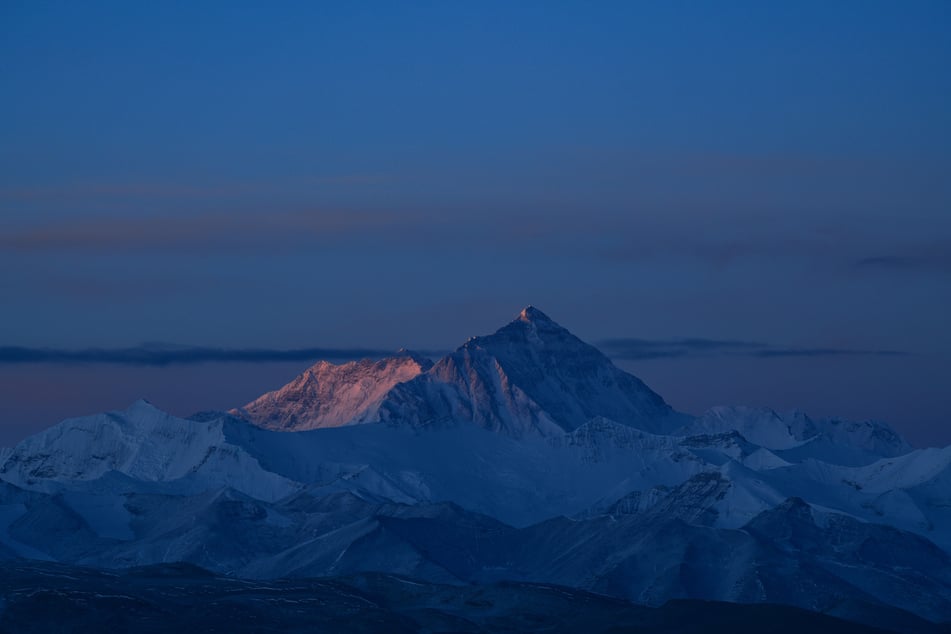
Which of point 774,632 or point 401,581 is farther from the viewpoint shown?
point 401,581

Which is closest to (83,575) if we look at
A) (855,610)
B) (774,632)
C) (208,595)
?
(208,595)

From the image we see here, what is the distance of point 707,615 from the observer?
17525 centimetres

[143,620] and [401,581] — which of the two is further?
[401,581]

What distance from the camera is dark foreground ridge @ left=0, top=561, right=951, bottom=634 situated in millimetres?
166375

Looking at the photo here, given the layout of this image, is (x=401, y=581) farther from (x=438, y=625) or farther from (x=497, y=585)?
(x=438, y=625)

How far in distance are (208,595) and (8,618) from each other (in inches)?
780

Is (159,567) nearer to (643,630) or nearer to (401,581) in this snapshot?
(401,581)

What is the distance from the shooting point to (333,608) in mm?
178750

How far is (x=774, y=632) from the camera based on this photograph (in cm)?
16588

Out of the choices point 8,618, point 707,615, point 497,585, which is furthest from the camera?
point 497,585

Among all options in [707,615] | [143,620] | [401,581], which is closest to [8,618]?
[143,620]

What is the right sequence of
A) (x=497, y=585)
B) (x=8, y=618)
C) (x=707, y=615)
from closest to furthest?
1. (x=8, y=618)
2. (x=707, y=615)
3. (x=497, y=585)

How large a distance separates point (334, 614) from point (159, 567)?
93.3 ft

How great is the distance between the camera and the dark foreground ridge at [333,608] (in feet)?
546
